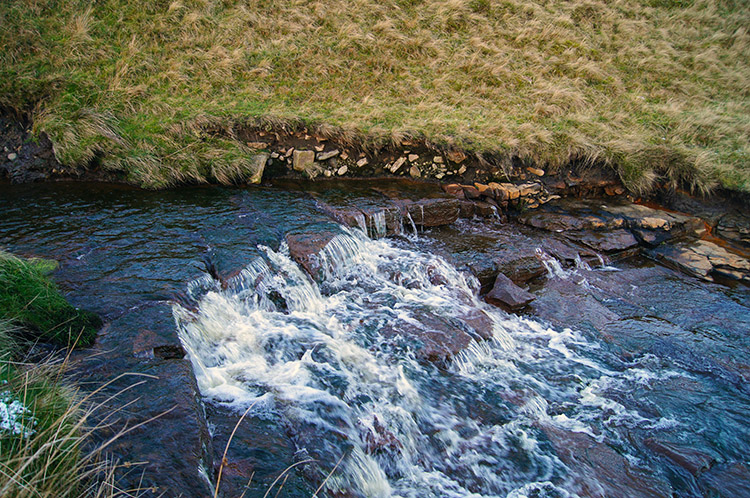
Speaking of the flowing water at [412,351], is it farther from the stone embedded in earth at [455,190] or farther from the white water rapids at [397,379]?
the stone embedded in earth at [455,190]

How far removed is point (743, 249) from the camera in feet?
28.9

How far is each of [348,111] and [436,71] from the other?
13.1ft

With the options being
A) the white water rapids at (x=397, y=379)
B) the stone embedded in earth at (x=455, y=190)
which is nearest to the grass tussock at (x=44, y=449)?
the white water rapids at (x=397, y=379)

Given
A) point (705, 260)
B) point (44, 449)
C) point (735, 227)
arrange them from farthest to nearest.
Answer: point (735, 227) < point (705, 260) < point (44, 449)

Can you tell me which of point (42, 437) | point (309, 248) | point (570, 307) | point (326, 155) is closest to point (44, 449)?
point (42, 437)

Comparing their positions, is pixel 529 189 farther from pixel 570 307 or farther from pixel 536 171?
pixel 570 307

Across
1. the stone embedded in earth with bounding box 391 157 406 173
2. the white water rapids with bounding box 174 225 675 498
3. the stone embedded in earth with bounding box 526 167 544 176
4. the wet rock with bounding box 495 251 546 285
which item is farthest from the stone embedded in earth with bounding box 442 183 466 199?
the white water rapids with bounding box 174 225 675 498

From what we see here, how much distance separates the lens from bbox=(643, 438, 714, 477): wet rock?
414 cm

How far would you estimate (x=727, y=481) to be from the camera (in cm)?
404

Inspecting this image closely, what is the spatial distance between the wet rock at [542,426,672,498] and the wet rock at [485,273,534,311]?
2.52 m

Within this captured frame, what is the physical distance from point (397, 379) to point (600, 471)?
87.8 inches

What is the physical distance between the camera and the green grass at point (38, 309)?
4.07 metres

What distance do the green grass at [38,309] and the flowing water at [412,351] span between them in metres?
0.49

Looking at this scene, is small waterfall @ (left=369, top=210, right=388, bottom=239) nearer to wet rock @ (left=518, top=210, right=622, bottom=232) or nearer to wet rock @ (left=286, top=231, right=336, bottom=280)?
wet rock @ (left=286, top=231, right=336, bottom=280)
